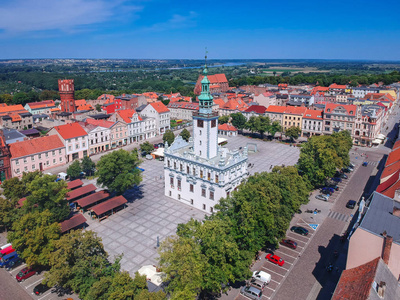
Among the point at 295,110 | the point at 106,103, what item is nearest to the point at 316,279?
the point at 295,110

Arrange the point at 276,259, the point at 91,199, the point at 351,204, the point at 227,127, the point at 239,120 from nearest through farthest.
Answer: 1. the point at 276,259
2. the point at 91,199
3. the point at 351,204
4. the point at 239,120
5. the point at 227,127

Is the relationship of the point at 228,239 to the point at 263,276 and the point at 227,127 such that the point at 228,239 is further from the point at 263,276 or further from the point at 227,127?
the point at 227,127

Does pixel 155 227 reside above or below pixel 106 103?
below

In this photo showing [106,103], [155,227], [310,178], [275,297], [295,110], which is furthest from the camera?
[106,103]

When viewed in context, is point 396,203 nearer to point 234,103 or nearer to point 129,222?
point 129,222

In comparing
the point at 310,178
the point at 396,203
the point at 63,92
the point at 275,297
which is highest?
the point at 63,92

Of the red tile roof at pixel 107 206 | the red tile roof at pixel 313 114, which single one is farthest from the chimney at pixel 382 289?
the red tile roof at pixel 313 114

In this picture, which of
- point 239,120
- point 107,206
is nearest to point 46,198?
point 107,206
